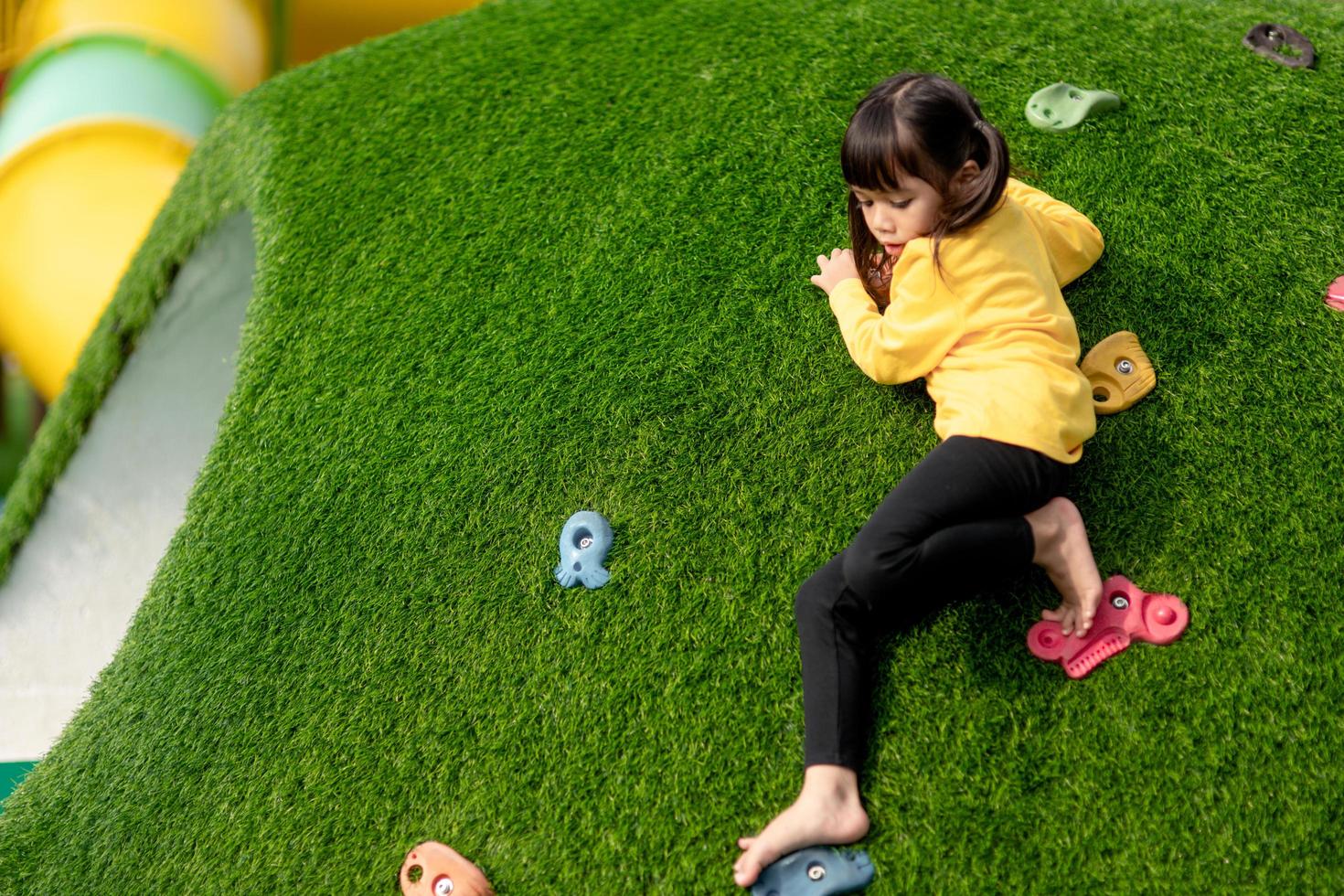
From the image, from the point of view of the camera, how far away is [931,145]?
1.67m

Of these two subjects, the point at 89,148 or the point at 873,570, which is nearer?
the point at 873,570

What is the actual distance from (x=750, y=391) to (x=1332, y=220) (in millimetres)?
1262

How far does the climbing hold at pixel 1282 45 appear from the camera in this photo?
2428 millimetres

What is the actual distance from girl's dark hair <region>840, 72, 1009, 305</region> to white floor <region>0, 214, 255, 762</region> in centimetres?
176

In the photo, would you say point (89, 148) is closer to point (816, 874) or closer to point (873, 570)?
point (873, 570)

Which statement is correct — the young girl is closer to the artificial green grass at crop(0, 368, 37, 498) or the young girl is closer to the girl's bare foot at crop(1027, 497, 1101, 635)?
the girl's bare foot at crop(1027, 497, 1101, 635)

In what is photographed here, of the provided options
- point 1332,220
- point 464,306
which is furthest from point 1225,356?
point 464,306

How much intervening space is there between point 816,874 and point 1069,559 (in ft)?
2.25

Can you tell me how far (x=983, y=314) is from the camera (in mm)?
1788

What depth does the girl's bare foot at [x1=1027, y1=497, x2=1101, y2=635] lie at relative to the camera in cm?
179

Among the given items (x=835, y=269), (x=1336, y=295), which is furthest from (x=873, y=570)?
(x=1336, y=295)

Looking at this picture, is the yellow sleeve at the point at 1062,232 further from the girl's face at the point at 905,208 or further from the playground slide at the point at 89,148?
the playground slide at the point at 89,148

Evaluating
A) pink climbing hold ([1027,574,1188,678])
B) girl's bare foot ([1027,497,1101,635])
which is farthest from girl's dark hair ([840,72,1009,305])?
pink climbing hold ([1027,574,1188,678])

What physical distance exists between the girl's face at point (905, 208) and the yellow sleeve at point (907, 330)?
7 cm
